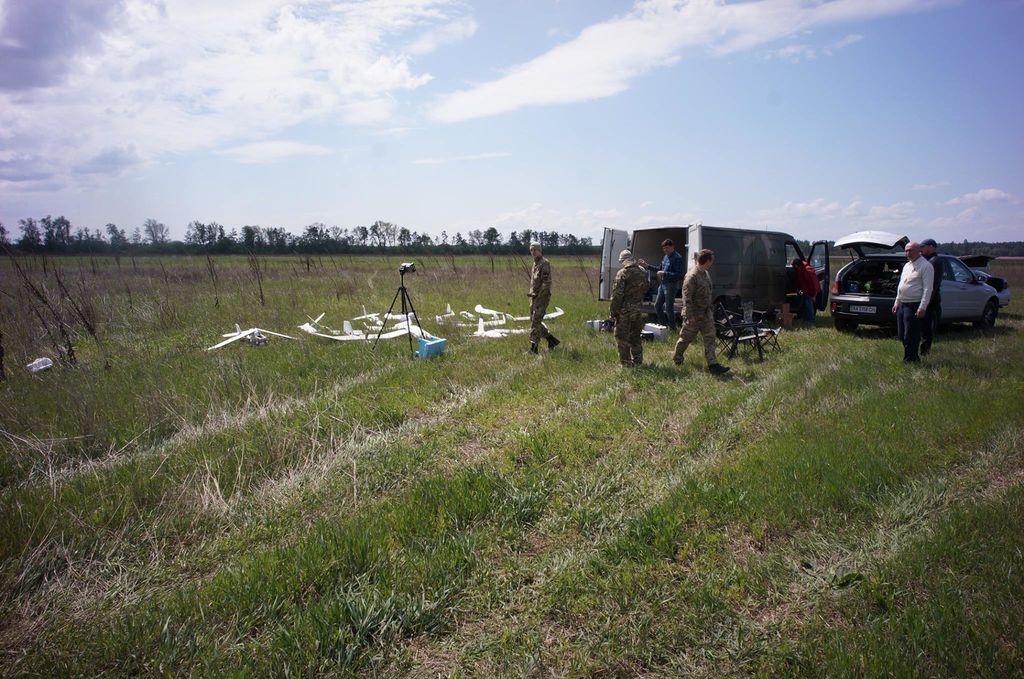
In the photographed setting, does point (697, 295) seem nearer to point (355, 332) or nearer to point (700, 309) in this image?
point (700, 309)

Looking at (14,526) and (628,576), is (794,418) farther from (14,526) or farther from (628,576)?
(14,526)

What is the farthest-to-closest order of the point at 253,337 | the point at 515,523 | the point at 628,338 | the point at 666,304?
the point at 666,304 < the point at 253,337 < the point at 628,338 < the point at 515,523

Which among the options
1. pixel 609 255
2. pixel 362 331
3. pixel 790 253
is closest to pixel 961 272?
pixel 790 253

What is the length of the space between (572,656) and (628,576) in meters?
0.63

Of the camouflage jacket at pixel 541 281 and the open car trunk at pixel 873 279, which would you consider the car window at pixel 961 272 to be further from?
the camouflage jacket at pixel 541 281

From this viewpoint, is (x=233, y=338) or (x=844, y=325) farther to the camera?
(x=844, y=325)

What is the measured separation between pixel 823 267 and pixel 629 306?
875cm

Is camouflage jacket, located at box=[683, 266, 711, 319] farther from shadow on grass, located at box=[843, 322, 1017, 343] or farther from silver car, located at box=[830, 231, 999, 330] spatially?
shadow on grass, located at box=[843, 322, 1017, 343]

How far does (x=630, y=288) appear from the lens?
7.35 meters

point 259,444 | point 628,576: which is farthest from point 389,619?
point 259,444

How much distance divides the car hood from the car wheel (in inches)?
73.8

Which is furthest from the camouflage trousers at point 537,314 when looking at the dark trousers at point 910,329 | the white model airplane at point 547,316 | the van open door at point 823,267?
the van open door at point 823,267

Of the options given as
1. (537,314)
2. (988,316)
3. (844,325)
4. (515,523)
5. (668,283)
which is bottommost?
(515,523)

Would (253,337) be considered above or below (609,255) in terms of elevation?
below
